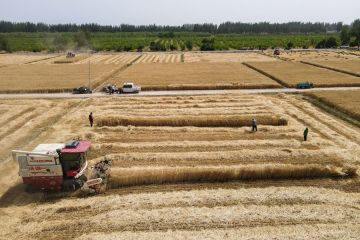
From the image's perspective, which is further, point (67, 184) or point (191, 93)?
point (191, 93)

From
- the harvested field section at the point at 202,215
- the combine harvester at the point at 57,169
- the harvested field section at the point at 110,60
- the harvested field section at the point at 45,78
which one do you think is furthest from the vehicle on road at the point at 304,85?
the harvested field section at the point at 110,60

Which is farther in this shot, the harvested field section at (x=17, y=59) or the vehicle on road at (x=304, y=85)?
the harvested field section at (x=17, y=59)

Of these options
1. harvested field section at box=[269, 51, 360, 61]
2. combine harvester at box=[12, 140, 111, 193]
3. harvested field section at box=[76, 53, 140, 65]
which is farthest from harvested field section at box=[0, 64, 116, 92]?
harvested field section at box=[269, 51, 360, 61]

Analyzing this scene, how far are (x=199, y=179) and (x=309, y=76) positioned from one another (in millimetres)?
43810

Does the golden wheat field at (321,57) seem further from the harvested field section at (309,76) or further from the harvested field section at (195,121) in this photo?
the harvested field section at (195,121)

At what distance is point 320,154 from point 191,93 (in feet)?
81.5

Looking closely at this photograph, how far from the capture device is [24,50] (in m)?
135

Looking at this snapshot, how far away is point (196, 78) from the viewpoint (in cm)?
6072

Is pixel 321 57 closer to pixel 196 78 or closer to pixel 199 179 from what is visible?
pixel 196 78

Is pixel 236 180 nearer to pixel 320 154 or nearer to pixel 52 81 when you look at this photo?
pixel 320 154

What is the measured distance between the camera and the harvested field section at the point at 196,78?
53.1 metres

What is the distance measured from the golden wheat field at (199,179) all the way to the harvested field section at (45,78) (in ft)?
51.5

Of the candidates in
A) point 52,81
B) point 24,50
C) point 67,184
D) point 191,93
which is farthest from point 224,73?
point 24,50

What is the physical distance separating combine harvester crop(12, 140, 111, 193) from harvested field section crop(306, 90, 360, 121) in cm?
2719
